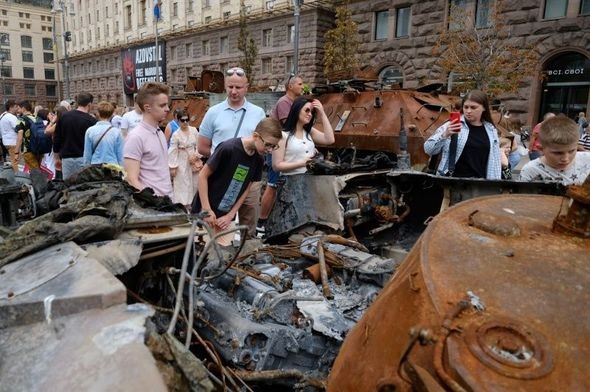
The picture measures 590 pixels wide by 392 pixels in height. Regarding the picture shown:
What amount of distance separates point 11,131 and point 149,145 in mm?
8044

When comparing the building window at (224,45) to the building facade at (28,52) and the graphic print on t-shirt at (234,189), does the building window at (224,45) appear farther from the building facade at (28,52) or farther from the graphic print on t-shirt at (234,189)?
the building facade at (28,52)

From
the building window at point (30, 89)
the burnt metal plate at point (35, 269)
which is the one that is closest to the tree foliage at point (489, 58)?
the burnt metal plate at point (35, 269)

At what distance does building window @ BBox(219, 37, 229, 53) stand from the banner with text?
14.4 ft

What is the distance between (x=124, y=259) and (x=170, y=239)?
326 mm

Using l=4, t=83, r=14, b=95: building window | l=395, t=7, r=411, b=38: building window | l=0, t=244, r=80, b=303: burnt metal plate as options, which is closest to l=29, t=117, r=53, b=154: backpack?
l=0, t=244, r=80, b=303: burnt metal plate

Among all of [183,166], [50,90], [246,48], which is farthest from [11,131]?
[50,90]

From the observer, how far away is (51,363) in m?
1.38

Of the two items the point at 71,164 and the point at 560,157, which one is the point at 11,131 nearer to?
the point at 71,164

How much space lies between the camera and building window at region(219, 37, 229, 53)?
33.0 meters

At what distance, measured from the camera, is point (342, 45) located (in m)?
23.5

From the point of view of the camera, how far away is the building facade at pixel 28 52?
67.2 m

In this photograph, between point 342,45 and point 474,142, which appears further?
point 342,45

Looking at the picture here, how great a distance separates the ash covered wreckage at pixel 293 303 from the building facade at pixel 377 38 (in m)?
8.71

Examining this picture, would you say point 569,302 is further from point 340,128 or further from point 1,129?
point 1,129
